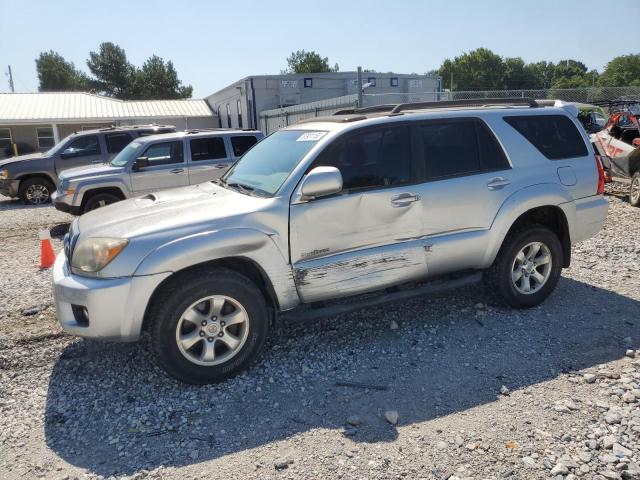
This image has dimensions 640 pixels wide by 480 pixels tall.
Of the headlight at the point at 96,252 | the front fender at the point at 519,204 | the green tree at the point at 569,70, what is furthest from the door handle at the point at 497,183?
the green tree at the point at 569,70

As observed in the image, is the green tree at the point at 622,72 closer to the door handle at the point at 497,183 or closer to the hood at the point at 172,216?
the door handle at the point at 497,183

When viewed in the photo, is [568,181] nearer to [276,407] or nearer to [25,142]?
[276,407]

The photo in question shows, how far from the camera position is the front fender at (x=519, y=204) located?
421 cm

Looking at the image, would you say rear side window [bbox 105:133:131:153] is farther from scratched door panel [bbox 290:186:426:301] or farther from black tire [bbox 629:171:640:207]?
black tire [bbox 629:171:640:207]

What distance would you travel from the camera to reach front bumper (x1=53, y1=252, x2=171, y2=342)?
10.2ft

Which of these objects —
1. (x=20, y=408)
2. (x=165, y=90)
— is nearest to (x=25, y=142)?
(x=20, y=408)

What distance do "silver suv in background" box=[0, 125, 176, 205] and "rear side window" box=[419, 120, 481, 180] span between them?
372 inches

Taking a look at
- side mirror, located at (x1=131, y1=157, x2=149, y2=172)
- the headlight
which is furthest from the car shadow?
side mirror, located at (x1=131, y1=157, x2=149, y2=172)

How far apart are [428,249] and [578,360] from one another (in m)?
1.41

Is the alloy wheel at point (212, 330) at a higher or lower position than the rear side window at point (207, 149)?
lower

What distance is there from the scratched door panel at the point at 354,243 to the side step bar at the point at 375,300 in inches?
4.5

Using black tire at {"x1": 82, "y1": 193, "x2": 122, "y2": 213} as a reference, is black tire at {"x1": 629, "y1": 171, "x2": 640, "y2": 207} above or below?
below

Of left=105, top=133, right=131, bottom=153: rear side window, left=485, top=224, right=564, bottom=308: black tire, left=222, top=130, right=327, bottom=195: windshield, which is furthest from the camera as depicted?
left=105, top=133, right=131, bottom=153: rear side window

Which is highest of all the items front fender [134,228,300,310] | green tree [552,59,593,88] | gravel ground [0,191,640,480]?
green tree [552,59,593,88]
